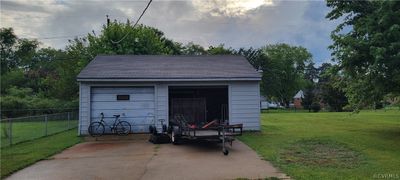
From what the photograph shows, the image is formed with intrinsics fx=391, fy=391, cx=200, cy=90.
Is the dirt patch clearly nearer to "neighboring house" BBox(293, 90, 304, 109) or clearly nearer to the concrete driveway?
the concrete driveway

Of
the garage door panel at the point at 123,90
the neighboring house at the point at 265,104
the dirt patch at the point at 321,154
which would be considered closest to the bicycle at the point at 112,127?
the garage door panel at the point at 123,90

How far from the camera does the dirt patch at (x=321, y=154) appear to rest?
8.63 meters

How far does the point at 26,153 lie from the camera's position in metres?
10.8

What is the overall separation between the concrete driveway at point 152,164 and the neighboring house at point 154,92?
10.8 feet

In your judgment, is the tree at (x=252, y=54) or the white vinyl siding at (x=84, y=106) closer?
the white vinyl siding at (x=84, y=106)

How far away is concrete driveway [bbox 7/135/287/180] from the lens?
25.2 feet

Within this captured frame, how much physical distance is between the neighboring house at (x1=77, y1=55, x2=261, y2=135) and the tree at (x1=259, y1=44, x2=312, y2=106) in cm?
4533

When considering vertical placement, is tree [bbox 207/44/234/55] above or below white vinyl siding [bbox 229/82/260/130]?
above

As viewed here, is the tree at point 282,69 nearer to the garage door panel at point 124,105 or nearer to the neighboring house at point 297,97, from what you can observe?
the neighboring house at point 297,97

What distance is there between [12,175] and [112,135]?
7108mm

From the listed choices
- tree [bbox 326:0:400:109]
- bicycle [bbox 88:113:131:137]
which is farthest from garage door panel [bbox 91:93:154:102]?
tree [bbox 326:0:400:109]

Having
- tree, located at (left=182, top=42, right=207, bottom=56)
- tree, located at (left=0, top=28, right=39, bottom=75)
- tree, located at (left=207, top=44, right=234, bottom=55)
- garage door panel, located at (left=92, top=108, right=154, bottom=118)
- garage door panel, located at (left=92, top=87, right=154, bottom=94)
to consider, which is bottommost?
garage door panel, located at (left=92, top=108, right=154, bottom=118)

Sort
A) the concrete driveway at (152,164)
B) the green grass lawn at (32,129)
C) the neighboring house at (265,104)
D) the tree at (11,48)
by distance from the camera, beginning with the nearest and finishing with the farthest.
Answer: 1. the concrete driveway at (152,164)
2. the green grass lawn at (32,129)
3. the tree at (11,48)
4. the neighboring house at (265,104)

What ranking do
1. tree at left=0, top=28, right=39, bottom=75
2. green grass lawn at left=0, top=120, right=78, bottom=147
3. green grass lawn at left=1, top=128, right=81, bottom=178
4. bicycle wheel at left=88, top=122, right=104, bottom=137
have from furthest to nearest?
tree at left=0, top=28, right=39, bottom=75 < bicycle wheel at left=88, top=122, right=104, bottom=137 < green grass lawn at left=0, top=120, right=78, bottom=147 < green grass lawn at left=1, top=128, right=81, bottom=178
